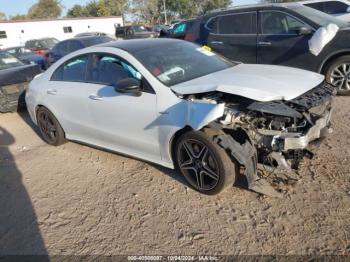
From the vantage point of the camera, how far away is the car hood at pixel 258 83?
3.34 meters

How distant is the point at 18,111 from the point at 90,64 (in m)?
4.59

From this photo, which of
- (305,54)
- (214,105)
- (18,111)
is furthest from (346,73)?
(18,111)

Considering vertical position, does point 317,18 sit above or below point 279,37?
above

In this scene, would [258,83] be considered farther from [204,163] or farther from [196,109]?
[204,163]

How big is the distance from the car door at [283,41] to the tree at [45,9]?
74.7 m

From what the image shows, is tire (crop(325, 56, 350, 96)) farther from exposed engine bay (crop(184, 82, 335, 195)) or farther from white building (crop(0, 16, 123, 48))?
white building (crop(0, 16, 123, 48))

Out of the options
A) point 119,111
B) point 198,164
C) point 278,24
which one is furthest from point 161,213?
point 278,24

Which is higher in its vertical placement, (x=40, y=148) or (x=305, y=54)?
(x=305, y=54)

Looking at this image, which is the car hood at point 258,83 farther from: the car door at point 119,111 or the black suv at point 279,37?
the black suv at point 279,37

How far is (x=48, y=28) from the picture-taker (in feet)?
122

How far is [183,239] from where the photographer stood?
10.0 ft

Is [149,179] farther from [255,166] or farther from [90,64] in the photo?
[90,64]

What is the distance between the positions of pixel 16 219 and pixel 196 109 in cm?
228

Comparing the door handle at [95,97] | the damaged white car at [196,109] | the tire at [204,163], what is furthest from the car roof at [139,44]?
the tire at [204,163]
